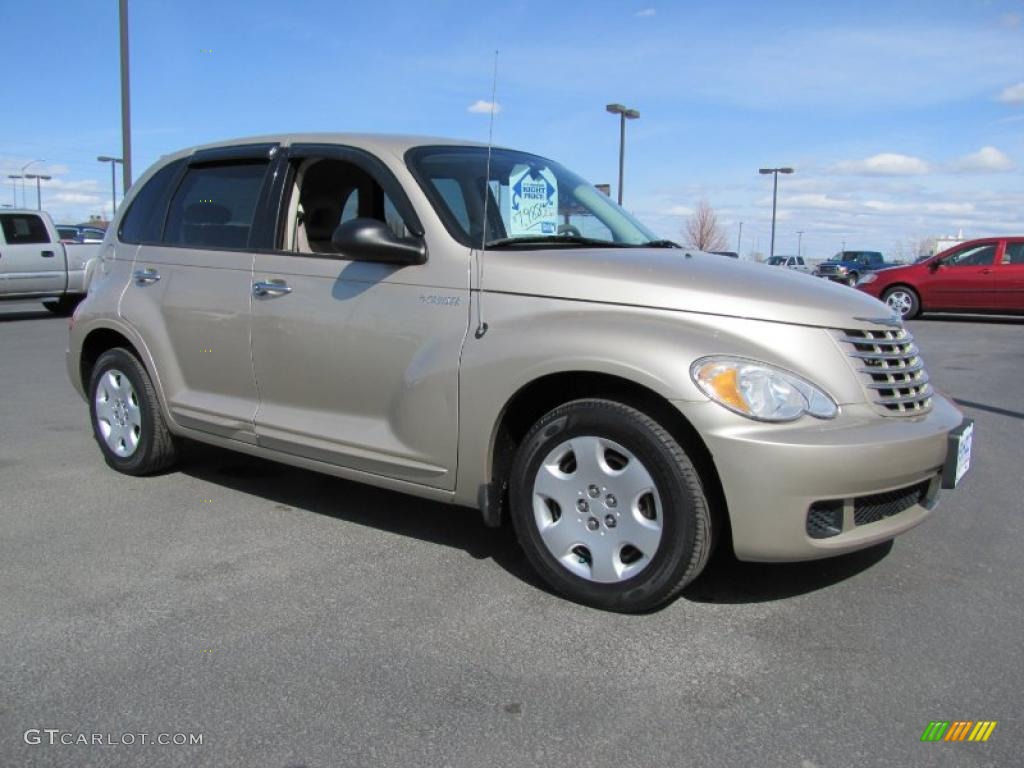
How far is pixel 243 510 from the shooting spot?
175 inches

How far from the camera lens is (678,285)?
314 cm

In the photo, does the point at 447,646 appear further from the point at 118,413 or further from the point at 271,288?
the point at 118,413

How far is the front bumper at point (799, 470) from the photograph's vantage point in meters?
2.87

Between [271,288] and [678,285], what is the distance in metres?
1.97

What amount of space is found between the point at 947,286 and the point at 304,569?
16.2 metres

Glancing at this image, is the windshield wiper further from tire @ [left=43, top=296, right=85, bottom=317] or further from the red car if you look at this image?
tire @ [left=43, top=296, right=85, bottom=317]

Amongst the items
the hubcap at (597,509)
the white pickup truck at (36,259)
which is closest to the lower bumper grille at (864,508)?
the hubcap at (597,509)

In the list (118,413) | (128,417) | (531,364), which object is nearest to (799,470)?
(531,364)

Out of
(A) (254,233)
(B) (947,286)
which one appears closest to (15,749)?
(A) (254,233)

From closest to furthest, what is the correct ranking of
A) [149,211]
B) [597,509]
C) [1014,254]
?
[597,509], [149,211], [1014,254]

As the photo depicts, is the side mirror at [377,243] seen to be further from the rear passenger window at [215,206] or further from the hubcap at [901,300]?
the hubcap at [901,300]

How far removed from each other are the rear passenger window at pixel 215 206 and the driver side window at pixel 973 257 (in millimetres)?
15862

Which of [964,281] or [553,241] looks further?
[964,281]

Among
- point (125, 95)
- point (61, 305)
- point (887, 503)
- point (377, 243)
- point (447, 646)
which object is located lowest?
point (447, 646)
